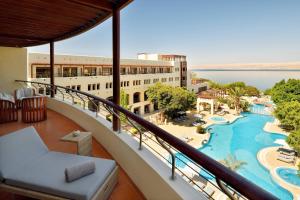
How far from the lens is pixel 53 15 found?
11.3 feet

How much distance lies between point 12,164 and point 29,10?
2623mm

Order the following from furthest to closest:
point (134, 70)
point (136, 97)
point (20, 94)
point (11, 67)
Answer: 1. point (136, 97)
2. point (134, 70)
3. point (11, 67)
4. point (20, 94)

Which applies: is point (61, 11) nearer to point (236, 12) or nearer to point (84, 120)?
point (84, 120)

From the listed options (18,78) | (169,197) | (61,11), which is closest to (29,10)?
(61,11)

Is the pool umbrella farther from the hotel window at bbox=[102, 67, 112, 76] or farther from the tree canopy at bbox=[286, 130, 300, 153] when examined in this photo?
the hotel window at bbox=[102, 67, 112, 76]

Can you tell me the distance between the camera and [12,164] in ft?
6.35

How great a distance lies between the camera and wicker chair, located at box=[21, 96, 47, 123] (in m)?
4.51

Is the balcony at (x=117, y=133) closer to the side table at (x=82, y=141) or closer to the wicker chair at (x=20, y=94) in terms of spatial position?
the side table at (x=82, y=141)

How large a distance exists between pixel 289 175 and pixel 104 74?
16942 millimetres

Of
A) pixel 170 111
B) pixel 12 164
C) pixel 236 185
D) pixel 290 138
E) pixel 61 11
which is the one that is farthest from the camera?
pixel 170 111

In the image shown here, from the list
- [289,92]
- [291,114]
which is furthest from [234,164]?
[289,92]

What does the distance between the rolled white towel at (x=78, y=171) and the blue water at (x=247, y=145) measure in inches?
405

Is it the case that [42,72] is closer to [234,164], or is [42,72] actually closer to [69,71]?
[69,71]

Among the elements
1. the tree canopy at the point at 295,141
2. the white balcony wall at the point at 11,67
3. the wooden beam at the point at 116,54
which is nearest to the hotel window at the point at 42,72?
the white balcony wall at the point at 11,67
